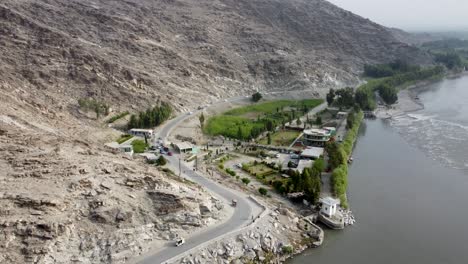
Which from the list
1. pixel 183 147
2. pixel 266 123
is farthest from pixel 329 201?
pixel 266 123

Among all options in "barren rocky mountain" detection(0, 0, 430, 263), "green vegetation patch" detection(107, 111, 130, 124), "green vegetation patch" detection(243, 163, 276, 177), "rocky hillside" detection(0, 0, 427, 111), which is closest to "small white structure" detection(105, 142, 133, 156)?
"barren rocky mountain" detection(0, 0, 430, 263)

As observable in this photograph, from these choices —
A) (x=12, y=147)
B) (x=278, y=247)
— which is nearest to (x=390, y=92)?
(x=278, y=247)

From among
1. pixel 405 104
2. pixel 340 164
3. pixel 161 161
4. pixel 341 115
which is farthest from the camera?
pixel 405 104

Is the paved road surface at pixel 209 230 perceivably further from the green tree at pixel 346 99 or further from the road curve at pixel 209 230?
the green tree at pixel 346 99

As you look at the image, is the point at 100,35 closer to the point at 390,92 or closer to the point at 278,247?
the point at 390,92

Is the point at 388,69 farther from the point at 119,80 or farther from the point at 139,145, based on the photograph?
the point at 139,145

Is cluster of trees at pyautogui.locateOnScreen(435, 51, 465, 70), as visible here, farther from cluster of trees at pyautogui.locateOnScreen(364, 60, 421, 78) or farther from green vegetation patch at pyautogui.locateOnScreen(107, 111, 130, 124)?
green vegetation patch at pyautogui.locateOnScreen(107, 111, 130, 124)
